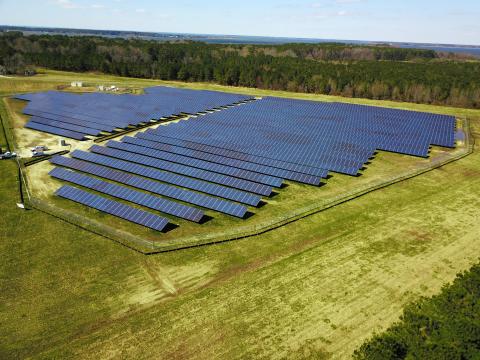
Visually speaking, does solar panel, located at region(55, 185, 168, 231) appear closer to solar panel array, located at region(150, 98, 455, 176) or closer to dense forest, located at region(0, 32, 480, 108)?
solar panel array, located at region(150, 98, 455, 176)

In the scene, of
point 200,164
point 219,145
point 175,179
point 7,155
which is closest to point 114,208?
point 175,179

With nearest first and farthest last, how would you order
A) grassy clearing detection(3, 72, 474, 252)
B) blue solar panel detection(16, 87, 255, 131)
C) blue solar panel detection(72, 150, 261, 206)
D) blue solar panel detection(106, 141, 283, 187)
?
grassy clearing detection(3, 72, 474, 252) → blue solar panel detection(72, 150, 261, 206) → blue solar panel detection(106, 141, 283, 187) → blue solar panel detection(16, 87, 255, 131)

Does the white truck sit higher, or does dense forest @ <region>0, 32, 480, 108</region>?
dense forest @ <region>0, 32, 480, 108</region>

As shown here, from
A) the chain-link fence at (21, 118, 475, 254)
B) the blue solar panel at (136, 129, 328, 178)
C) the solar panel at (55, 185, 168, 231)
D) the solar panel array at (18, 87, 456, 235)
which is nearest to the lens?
the chain-link fence at (21, 118, 475, 254)

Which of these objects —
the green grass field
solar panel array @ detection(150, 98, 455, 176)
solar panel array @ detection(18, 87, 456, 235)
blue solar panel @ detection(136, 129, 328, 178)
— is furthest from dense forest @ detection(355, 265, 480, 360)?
solar panel array @ detection(150, 98, 455, 176)

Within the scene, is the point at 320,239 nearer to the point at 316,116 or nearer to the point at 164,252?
the point at 164,252

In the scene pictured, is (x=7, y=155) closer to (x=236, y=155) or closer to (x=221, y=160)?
(x=221, y=160)

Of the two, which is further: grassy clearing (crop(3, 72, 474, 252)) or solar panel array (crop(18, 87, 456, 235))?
solar panel array (crop(18, 87, 456, 235))
